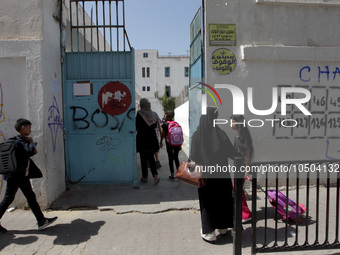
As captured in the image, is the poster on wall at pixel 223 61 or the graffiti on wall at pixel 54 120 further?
the poster on wall at pixel 223 61

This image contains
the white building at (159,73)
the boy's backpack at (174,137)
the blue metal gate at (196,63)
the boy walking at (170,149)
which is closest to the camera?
the blue metal gate at (196,63)

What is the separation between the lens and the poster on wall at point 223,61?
5.22m

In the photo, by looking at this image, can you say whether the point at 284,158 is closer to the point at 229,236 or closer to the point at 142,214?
the point at 229,236

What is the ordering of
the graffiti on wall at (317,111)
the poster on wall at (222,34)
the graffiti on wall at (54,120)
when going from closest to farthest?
the graffiti on wall at (54,120) < the poster on wall at (222,34) < the graffiti on wall at (317,111)

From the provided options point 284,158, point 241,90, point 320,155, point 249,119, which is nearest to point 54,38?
point 241,90

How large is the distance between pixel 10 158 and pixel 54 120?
1.42m

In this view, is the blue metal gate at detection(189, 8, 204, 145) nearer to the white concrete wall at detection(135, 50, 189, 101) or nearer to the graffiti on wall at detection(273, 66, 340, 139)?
the graffiti on wall at detection(273, 66, 340, 139)

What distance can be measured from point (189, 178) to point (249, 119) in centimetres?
242

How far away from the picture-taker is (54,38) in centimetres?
507

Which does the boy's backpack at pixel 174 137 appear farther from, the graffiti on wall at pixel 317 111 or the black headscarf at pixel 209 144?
the black headscarf at pixel 209 144

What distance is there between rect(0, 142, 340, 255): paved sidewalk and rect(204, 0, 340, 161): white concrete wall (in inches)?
52.1

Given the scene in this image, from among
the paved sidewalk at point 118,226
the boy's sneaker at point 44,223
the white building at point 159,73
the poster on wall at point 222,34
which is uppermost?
the white building at point 159,73

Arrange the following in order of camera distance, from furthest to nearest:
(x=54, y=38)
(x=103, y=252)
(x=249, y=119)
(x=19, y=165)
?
1. (x=249, y=119)
2. (x=54, y=38)
3. (x=19, y=165)
4. (x=103, y=252)

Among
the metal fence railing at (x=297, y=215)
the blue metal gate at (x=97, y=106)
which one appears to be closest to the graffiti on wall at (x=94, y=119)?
the blue metal gate at (x=97, y=106)
